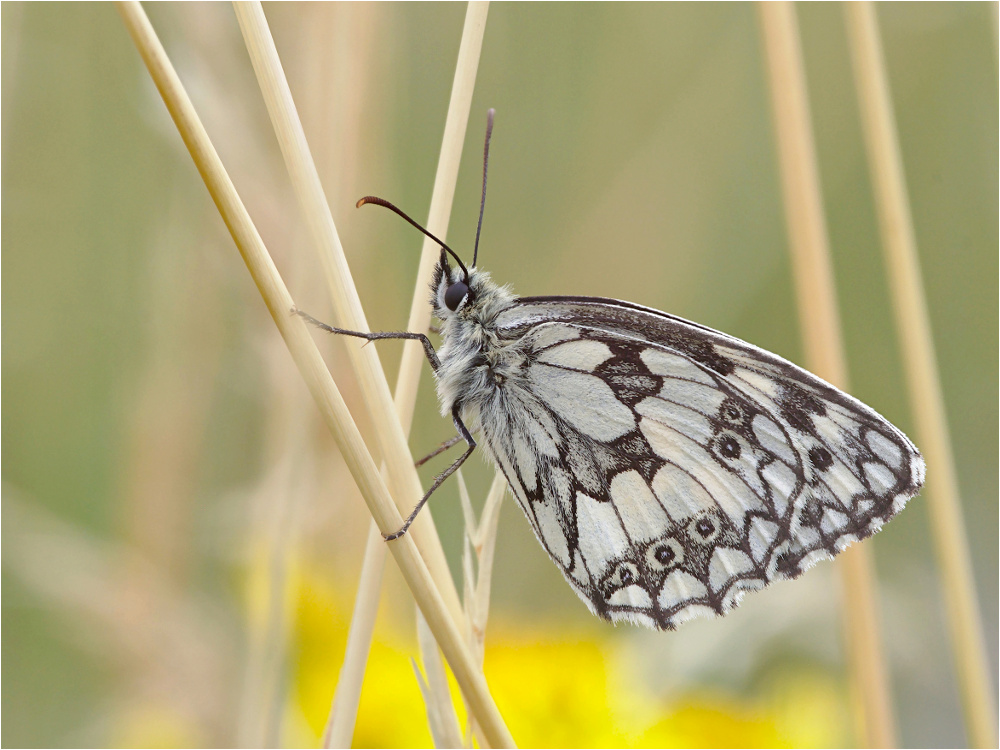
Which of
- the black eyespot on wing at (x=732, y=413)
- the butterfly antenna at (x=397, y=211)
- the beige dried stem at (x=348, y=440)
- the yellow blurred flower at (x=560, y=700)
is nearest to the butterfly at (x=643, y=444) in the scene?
the black eyespot on wing at (x=732, y=413)

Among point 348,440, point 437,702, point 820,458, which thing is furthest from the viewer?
point 820,458

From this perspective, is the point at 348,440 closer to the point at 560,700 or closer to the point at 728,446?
the point at 728,446

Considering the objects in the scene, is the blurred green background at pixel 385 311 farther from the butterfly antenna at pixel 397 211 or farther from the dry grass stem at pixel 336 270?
the dry grass stem at pixel 336 270

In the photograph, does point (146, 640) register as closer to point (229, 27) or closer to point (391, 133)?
point (229, 27)

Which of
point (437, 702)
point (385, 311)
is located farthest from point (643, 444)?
point (385, 311)

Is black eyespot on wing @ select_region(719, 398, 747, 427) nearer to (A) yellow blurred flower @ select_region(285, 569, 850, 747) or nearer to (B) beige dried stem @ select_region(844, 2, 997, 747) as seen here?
(B) beige dried stem @ select_region(844, 2, 997, 747)

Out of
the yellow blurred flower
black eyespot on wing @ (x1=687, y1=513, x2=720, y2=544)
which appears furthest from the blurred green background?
black eyespot on wing @ (x1=687, y1=513, x2=720, y2=544)

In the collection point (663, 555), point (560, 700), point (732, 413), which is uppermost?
point (732, 413)
